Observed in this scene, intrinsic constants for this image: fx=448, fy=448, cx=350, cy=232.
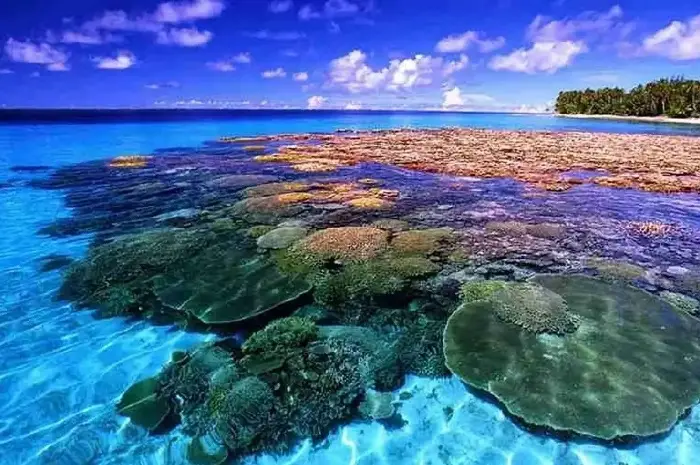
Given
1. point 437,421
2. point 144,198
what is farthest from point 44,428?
point 144,198

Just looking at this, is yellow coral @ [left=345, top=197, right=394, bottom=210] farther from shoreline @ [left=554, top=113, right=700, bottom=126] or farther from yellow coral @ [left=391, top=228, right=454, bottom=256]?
shoreline @ [left=554, top=113, right=700, bottom=126]

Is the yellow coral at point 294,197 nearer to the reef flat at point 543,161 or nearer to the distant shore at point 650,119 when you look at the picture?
the reef flat at point 543,161

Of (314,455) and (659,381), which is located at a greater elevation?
(659,381)

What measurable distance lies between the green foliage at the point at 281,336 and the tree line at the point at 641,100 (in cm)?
15112

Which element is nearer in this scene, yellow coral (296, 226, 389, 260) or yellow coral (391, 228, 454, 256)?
yellow coral (296, 226, 389, 260)

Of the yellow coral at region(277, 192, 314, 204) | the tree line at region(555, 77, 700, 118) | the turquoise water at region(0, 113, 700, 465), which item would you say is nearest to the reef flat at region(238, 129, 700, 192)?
the yellow coral at region(277, 192, 314, 204)

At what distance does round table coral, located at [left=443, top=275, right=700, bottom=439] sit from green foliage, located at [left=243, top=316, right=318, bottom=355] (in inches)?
109

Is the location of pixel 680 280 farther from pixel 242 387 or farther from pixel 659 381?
pixel 242 387

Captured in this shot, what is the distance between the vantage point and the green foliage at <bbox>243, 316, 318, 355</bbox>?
871 centimetres

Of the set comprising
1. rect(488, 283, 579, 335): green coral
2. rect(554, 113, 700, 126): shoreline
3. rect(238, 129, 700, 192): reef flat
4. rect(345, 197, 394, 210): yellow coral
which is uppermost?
rect(488, 283, 579, 335): green coral

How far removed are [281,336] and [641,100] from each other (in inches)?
6745

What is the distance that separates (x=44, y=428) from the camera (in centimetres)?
698

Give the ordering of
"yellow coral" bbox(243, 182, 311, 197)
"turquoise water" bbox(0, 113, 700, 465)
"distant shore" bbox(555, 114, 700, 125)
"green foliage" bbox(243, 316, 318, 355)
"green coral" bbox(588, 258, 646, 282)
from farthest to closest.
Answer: "distant shore" bbox(555, 114, 700, 125) < "yellow coral" bbox(243, 182, 311, 197) < "green coral" bbox(588, 258, 646, 282) < "green foliage" bbox(243, 316, 318, 355) < "turquoise water" bbox(0, 113, 700, 465)

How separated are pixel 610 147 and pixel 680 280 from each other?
128 feet
